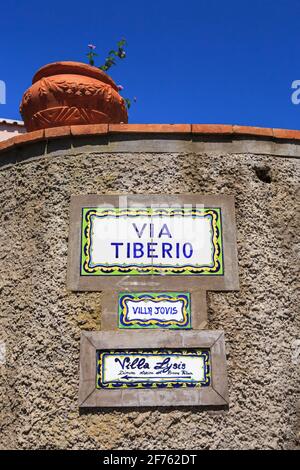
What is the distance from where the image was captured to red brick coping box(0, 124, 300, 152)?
3250mm

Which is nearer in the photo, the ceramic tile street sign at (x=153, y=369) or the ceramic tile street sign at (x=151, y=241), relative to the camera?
the ceramic tile street sign at (x=153, y=369)

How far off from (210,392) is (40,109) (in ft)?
7.11

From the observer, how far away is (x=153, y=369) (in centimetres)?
282

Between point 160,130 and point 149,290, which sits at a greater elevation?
point 160,130

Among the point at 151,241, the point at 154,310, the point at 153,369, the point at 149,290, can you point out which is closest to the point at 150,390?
the point at 153,369

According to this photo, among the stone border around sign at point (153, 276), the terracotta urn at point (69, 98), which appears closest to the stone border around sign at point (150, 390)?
the stone border around sign at point (153, 276)

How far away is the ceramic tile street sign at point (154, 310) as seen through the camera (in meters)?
2.90

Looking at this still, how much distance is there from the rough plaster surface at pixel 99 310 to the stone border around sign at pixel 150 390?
0.16ft

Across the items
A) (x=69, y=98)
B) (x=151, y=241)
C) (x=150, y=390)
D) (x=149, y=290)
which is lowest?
(x=150, y=390)

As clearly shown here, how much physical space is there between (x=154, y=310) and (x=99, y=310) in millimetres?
308

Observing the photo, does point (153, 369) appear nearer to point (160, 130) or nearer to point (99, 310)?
point (99, 310)

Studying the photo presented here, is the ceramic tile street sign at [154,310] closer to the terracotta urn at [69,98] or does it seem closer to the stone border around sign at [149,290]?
the stone border around sign at [149,290]

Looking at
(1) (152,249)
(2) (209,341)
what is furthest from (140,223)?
(2) (209,341)
